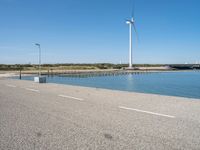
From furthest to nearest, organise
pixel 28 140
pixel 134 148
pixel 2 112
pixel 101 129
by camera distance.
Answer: pixel 2 112 < pixel 101 129 < pixel 28 140 < pixel 134 148

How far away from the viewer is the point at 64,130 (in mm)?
5922

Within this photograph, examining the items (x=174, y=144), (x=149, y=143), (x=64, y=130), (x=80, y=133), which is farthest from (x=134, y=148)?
(x=64, y=130)

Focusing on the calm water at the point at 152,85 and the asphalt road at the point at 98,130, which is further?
the calm water at the point at 152,85

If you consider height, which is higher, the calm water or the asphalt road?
the asphalt road

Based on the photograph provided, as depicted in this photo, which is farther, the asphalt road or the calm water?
the calm water

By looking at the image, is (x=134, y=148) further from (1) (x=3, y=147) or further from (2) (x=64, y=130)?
(1) (x=3, y=147)

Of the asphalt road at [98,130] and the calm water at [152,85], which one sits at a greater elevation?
the asphalt road at [98,130]

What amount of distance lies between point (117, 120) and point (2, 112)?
4.13 metres

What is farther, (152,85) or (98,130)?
(152,85)

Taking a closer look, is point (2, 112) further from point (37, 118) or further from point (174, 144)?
point (174, 144)

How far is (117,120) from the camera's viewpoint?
7.02 m

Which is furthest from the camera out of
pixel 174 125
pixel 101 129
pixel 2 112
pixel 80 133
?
pixel 2 112

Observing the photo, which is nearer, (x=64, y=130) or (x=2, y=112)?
(x=64, y=130)

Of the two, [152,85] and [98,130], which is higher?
[98,130]
